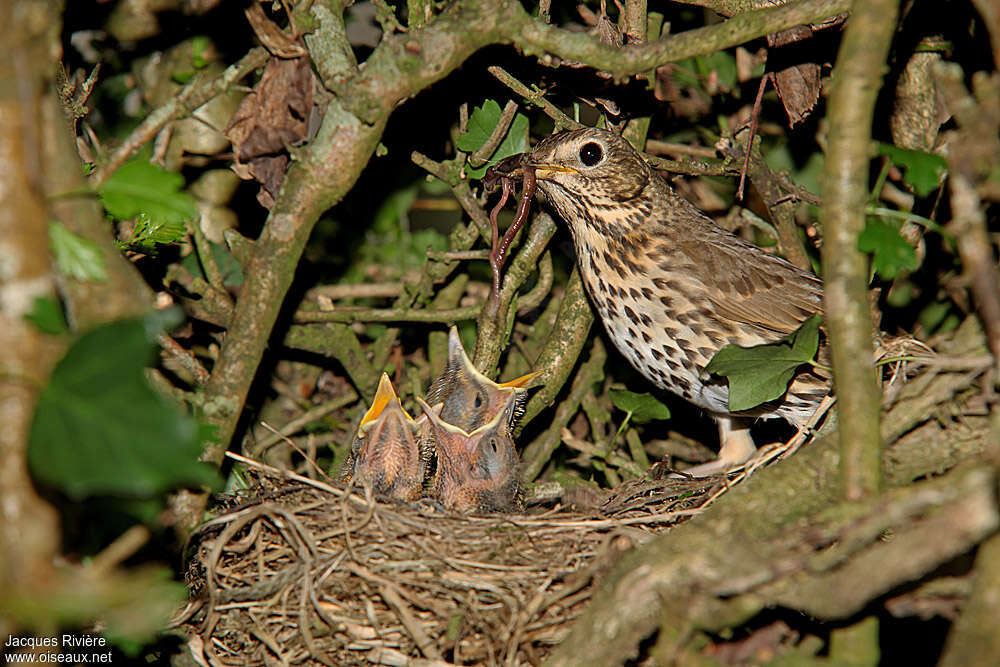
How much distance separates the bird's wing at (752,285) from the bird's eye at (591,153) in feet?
1.50

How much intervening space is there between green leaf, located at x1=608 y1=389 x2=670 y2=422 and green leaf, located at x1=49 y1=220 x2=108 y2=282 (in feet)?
6.93

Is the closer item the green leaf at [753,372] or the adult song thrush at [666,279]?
the green leaf at [753,372]

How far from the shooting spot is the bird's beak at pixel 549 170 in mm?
2980

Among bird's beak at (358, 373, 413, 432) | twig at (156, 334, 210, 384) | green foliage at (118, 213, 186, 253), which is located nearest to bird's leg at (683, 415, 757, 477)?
bird's beak at (358, 373, 413, 432)

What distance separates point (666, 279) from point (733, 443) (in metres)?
0.72

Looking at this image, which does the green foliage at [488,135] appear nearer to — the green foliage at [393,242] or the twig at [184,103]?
the twig at [184,103]

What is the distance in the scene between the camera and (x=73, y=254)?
146 centimetres

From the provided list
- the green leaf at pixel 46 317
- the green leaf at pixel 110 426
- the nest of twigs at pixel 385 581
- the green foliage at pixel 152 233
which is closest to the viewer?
the green leaf at pixel 110 426

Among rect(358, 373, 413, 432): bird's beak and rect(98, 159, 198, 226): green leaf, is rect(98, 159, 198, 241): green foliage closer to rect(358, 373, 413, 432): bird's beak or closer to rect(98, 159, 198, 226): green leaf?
rect(98, 159, 198, 226): green leaf

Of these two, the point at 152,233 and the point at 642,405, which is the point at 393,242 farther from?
the point at 152,233

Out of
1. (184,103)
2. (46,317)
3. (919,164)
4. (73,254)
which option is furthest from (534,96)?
(46,317)

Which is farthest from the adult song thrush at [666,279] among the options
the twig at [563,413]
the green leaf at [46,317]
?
the green leaf at [46,317]

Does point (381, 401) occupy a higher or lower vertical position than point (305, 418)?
higher

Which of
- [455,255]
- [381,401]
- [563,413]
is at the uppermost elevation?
[455,255]
